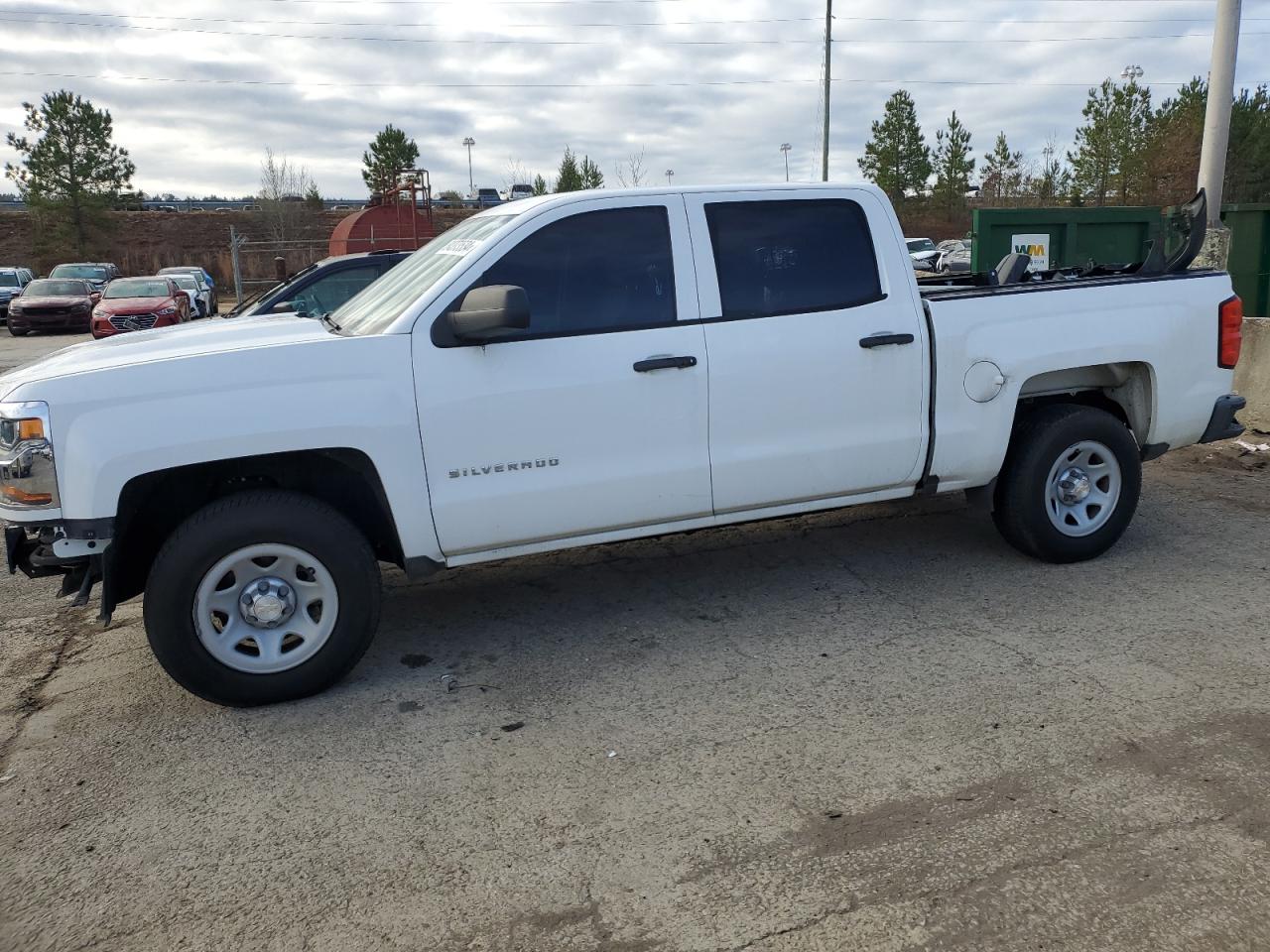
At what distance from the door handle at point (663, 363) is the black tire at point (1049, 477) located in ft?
6.39

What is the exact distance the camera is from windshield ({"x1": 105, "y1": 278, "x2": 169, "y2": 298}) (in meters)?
21.5

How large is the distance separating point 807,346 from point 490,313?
150 centimetres

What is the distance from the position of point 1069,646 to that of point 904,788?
1485 mm

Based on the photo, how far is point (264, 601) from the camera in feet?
13.3

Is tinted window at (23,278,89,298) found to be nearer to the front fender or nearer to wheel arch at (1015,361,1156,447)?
the front fender

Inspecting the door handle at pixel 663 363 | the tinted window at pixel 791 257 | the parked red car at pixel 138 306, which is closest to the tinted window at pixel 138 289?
the parked red car at pixel 138 306

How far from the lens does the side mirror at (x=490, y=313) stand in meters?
4.00

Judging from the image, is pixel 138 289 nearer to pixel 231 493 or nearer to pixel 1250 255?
pixel 231 493

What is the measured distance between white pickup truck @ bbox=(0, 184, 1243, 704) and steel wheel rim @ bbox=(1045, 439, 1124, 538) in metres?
0.01

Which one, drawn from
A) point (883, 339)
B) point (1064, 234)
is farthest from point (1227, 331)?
point (1064, 234)

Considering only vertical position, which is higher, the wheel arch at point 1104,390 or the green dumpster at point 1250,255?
the green dumpster at point 1250,255

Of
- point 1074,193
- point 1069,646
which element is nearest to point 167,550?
point 1069,646

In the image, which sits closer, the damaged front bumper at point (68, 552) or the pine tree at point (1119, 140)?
the damaged front bumper at point (68, 552)

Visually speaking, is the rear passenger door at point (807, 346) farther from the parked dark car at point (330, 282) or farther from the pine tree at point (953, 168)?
the pine tree at point (953, 168)
